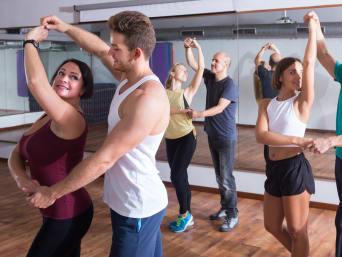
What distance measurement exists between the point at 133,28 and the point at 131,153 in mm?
441

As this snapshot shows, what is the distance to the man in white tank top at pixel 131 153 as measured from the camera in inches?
56.5

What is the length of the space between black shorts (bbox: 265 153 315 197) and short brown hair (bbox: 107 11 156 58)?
1.26 m

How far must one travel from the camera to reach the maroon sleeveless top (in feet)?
5.94

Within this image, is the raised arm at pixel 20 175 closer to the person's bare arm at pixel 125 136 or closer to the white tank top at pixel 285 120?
the person's bare arm at pixel 125 136

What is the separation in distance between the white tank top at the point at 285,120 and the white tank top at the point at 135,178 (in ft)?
3.60

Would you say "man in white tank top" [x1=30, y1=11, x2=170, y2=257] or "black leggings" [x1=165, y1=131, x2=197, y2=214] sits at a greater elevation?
"man in white tank top" [x1=30, y1=11, x2=170, y2=257]

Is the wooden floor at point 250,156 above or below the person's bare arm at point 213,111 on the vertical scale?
below

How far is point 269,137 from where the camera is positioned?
8.04 ft

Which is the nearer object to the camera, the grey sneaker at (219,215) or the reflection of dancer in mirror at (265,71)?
the grey sneaker at (219,215)

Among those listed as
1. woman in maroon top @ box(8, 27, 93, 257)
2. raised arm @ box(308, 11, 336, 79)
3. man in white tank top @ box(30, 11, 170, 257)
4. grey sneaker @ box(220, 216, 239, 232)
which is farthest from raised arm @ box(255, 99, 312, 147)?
grey sneaker @ box(220, 216, 239, 232)

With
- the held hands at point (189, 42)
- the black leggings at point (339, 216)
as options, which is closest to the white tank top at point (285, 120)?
the black leggings at point (339, 216)

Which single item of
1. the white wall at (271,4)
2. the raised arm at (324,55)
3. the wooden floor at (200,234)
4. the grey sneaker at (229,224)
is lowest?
the wooden floor at (200,234)

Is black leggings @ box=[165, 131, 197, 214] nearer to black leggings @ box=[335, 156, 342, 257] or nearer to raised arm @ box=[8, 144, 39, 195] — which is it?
black leggings @ box=[335, 156, 342, 257]

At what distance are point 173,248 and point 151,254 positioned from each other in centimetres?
184
